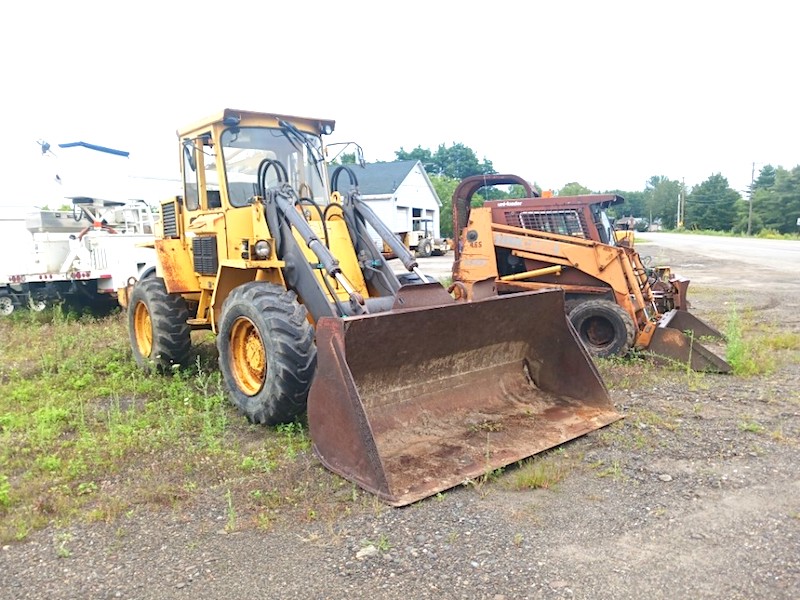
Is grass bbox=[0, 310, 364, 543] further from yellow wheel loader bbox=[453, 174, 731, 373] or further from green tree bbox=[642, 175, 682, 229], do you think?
green tree bbox=[642, 175, 682, 229]

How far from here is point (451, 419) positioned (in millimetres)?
4930

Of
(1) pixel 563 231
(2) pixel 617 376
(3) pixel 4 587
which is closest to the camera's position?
(3) pixel 4 587

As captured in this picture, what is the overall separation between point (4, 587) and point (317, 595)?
5.02 ft

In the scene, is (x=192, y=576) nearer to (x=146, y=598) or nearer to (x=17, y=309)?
(x=146, y=598)

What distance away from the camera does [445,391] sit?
16.7ft

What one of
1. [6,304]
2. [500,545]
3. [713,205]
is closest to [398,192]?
[6,304]

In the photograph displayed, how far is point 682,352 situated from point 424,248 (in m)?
24.0

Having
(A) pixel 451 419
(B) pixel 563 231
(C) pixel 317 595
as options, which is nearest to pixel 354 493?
(C) pixel 317 595

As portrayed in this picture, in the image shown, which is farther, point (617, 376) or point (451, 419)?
point (617, 376)

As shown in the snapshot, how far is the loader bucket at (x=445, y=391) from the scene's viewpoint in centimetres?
410

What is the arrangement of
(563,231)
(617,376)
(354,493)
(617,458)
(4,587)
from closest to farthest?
(4,587), (354,493), (617,458), (617,376), (563,231)

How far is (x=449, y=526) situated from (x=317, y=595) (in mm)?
872

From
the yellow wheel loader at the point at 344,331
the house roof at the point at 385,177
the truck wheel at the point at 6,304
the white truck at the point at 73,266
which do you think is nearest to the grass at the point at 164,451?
the yellow wheel loader at the point at 344,331

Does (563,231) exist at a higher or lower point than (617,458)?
higher
